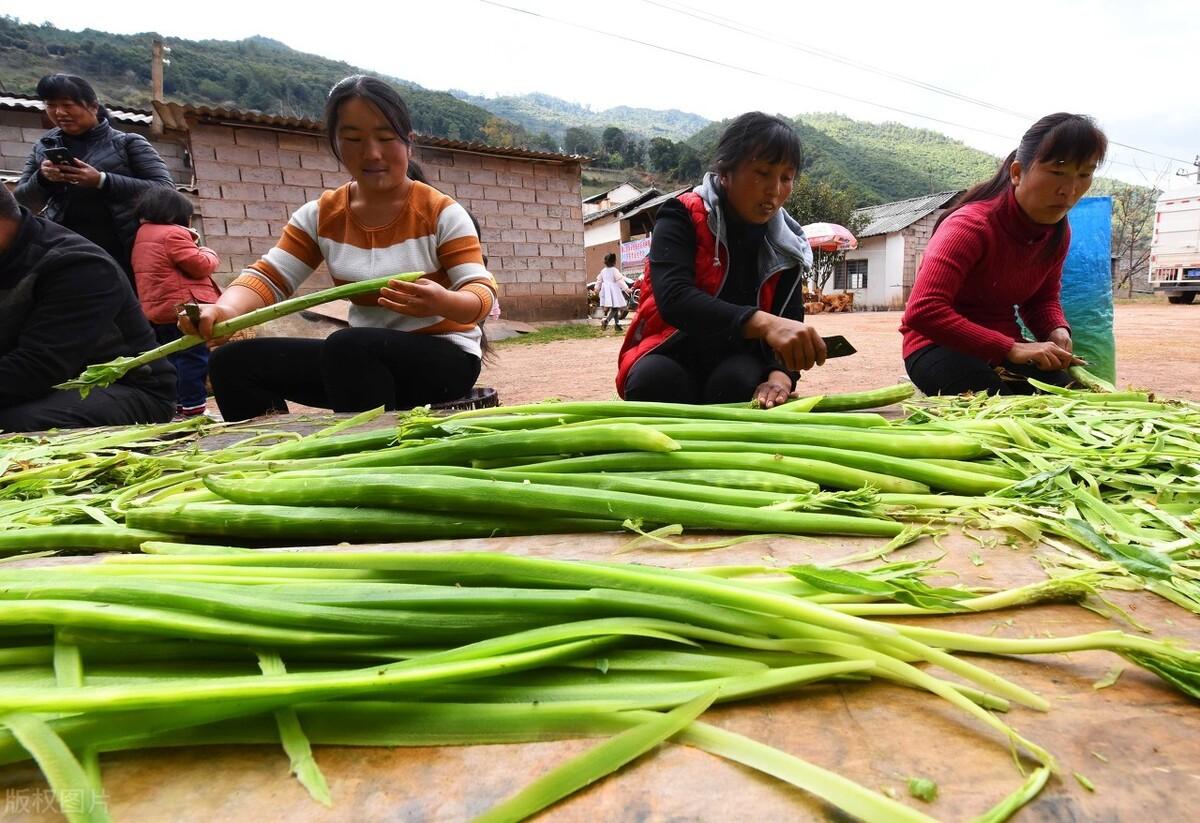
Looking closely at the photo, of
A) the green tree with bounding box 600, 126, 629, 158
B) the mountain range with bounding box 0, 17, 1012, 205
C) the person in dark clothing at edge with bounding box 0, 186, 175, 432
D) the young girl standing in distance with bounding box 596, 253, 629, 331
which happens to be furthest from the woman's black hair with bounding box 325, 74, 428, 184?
the green tree with bounding box 600, 126, 629, 158

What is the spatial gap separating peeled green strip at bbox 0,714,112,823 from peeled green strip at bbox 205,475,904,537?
1.96 feet

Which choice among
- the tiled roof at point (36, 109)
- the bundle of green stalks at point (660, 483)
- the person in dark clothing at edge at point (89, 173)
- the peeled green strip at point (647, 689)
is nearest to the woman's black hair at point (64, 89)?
the person in dark clothing at edge at point (89, 173)

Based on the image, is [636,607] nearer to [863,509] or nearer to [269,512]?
[863,509]

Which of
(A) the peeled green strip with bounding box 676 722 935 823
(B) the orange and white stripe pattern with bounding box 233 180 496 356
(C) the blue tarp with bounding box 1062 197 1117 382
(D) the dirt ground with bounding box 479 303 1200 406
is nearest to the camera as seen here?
(A) the peeled green strip with bounding box 676 722 935 823

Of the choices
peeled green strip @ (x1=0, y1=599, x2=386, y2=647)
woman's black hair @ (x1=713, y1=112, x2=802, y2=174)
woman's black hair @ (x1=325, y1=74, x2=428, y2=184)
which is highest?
woman's black hair @ (x1=325, y1=74, x2=428, y2=184)

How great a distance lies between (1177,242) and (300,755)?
25.2 meters

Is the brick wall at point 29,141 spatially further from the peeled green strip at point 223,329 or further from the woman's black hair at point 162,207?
the peeled green strip at point 223,329

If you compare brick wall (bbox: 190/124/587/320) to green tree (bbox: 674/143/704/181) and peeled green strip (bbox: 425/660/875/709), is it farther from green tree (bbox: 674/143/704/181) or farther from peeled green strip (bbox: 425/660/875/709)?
green tree (bbox: 674/143/704/181)

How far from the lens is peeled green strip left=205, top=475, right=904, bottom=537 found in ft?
3.78

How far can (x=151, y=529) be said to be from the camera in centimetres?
122

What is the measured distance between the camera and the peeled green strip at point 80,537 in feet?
3.92

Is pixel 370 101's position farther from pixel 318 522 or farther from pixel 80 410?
pixel 318 522

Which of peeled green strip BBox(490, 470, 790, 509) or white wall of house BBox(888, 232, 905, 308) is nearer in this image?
peeled green strip BBox(490, 470, 790, 509)

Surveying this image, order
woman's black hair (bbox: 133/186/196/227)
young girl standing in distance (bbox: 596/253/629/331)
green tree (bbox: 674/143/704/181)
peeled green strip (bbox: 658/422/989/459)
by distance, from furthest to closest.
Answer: green tree (bbox: 674/143/704/181), young girl standing in distance (bbox: 596/253/629/331), woman's black hair (bbox: 133/186/196/227), peeled green strip (bbox: 658/422/989/459)
